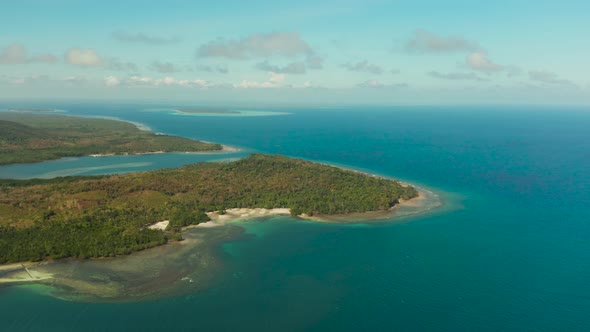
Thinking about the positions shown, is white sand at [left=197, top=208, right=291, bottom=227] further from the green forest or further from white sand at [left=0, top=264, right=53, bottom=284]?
white sand at [left=0, top=264, right=53, bottom=284]

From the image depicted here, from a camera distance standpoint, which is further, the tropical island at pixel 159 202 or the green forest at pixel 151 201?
the tropical island at pixel 159 202

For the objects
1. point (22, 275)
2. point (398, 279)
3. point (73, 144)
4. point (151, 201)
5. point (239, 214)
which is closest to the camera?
point (398, 279)

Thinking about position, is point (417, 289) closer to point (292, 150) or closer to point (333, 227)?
point (333, 227)

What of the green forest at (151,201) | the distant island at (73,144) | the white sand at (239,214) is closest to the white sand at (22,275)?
the green forest at (151,201)

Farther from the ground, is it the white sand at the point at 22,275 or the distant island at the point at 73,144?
the distant island at the point at 73,144

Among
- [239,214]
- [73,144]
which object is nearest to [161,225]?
[239,214]

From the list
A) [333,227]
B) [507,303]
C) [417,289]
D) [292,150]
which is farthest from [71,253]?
[292,150]

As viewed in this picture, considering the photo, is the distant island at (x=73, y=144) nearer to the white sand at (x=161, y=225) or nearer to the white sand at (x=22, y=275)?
the white sand at (x=161, y=225)

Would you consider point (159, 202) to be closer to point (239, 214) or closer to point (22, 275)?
point (239, 214)
